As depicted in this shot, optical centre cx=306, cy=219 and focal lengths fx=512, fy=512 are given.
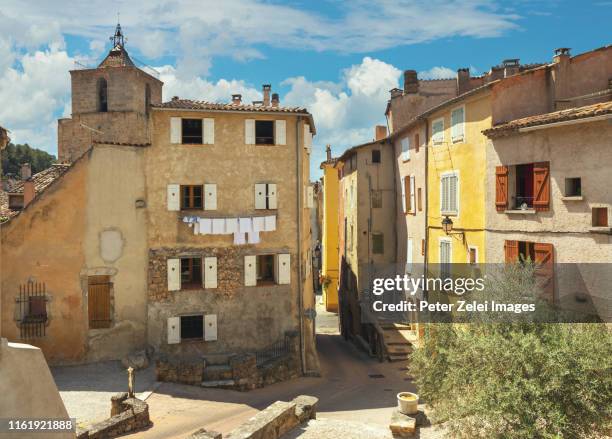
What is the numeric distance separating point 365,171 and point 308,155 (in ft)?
23.7

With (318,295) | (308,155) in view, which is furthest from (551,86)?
(318,295)

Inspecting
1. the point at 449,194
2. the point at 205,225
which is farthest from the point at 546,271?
the point at 205,225

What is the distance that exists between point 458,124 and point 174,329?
1531 cm

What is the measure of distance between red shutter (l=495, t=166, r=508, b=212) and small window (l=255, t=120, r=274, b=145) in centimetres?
1006

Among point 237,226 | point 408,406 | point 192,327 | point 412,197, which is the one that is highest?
point 412,197

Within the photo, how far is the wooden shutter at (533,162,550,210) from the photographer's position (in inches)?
687

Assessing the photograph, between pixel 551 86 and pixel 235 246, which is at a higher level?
pixel 551 86

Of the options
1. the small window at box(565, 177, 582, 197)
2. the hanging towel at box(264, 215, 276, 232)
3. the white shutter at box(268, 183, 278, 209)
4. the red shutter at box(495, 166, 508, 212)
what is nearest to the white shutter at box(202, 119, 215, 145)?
the white shutter at box(268, 183, 278, 209)

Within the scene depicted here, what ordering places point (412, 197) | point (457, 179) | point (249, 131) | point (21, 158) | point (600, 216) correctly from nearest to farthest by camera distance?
point (600, 216) → point (457, 179) → point (249, 131) → point (412, 197) → point (21, 158)

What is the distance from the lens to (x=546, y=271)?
17312 millimetres

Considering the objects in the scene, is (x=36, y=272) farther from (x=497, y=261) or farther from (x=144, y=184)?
(x=497, y=261)

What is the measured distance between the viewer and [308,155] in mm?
27031

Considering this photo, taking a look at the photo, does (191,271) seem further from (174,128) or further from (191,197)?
(174,128)

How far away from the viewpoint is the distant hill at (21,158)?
68.1 m
